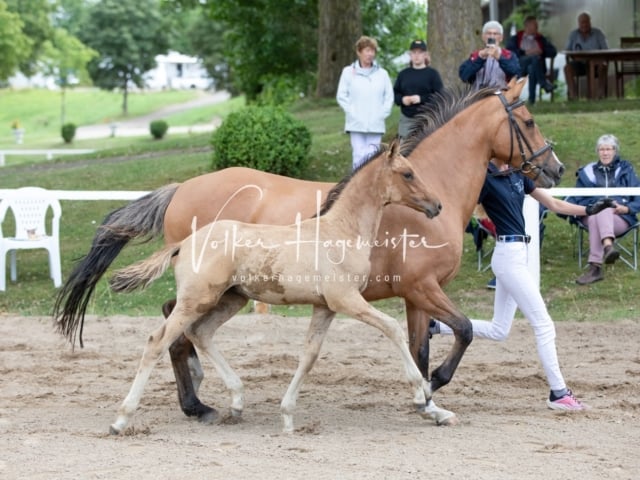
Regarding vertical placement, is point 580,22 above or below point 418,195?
above

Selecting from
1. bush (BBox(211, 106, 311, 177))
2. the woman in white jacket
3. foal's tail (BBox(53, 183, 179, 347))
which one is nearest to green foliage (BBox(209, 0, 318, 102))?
bush (BBox(211, 106, 311, 177))

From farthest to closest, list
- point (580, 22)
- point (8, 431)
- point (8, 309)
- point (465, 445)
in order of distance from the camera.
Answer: point (580, 22), point (8, 309), point (8, 431), point (465, 445)

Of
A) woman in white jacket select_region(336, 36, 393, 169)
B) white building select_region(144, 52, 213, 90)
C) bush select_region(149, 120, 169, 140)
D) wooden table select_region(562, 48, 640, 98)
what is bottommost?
woman in white jacket select_region(336, 36, 393, 169)

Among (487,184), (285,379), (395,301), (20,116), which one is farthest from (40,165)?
(20,116)

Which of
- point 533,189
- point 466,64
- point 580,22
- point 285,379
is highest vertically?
point 580,22

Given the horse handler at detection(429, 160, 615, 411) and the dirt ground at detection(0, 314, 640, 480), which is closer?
the dirt ground at detection(0, 314, 640, 480)

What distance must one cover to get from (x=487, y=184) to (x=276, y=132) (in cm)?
785

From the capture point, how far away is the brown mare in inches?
264

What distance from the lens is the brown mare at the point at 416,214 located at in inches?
264

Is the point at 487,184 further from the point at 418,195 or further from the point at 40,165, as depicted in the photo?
the point at 40,165

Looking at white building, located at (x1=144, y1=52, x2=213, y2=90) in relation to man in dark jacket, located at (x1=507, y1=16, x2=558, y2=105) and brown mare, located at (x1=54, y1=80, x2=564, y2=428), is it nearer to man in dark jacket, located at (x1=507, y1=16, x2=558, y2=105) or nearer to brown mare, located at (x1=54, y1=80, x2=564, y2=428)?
man in dark jacket, located at (x1=507, y1=16, x2=558, y2=105)

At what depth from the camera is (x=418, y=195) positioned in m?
6.34

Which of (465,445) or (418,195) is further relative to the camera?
(418,195)

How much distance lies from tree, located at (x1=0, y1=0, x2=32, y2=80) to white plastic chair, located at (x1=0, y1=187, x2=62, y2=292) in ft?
102
